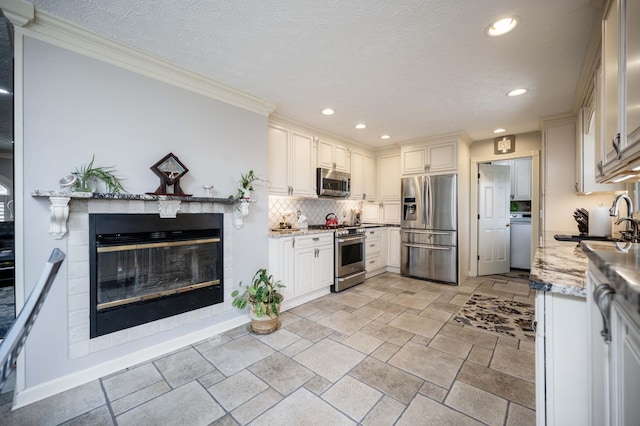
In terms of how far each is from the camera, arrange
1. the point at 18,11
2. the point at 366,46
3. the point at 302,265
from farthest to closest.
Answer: the point at 302,265 < the point at 366,46 < the point at 18,11

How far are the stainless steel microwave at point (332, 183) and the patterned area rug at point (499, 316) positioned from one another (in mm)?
2287

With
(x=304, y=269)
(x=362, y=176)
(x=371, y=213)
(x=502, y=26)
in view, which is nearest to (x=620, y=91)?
(x=502, y=26)

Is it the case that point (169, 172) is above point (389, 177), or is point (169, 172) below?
below

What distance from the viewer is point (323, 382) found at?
1.80 metres

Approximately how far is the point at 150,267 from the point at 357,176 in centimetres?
349

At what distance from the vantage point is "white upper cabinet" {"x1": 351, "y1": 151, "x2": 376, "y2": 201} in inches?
183

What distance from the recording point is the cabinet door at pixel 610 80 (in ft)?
3.85

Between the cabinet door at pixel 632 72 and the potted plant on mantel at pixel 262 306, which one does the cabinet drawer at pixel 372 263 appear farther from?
the cabinet door at pixel 632 72

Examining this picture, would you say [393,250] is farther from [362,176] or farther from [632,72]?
[632,72]

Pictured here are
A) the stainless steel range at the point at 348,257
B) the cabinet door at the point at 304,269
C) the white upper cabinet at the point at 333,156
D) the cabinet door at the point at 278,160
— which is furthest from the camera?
the white upper cabinet at the point at 333,156

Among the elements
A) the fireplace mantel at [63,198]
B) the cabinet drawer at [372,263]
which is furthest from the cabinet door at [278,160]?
the cabinet drawer at [372,263]

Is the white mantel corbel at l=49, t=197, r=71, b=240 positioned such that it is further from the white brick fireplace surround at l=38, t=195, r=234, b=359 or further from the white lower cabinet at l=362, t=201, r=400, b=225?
the white lower cabinet at l=362, t=201, r=400, b=225

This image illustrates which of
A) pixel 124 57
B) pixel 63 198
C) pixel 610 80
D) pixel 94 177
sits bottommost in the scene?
pixel 63 198

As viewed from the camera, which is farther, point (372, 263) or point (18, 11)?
point (372, 263)
